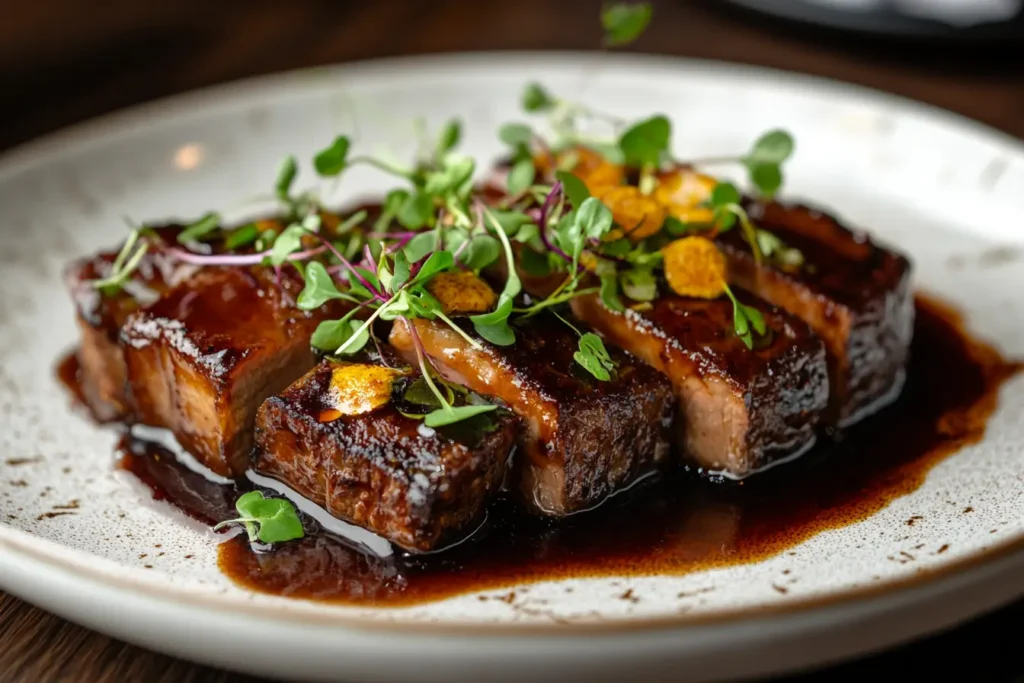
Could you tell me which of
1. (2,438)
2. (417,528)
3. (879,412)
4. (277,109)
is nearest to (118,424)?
(2,438)

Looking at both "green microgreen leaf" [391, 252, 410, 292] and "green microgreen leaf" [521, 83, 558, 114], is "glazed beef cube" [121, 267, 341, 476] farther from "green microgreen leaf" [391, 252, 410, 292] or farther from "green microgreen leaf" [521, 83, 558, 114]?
"green microgreen leaf" [521, 83, 558, 114]

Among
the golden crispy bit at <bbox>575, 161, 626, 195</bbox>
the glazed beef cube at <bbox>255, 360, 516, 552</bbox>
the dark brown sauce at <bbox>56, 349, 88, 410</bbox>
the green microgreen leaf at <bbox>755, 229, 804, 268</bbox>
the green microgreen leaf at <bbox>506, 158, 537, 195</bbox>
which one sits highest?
the green microgreen leaf at <bbox>506, 158, 537, 195</bbox>

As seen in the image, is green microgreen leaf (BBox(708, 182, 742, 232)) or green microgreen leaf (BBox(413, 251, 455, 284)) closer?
green microgreen leaf (BBox(413, 251, 455, 284))

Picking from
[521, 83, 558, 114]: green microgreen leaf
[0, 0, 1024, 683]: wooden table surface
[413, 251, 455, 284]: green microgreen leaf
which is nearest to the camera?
[413, 251, 455, 284]: green microgreen leaf

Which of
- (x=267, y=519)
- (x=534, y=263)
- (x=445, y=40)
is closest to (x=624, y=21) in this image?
(x=534, y=263)

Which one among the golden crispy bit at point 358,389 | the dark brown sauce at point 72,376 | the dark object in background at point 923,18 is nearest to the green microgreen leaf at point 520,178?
the golden crispy bit at point 358,389

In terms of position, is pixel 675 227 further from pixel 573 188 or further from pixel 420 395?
pixel 420 395

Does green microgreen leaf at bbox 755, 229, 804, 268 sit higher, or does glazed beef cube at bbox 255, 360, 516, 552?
green microgreen leaf at bbox 755, 229, 804, 268

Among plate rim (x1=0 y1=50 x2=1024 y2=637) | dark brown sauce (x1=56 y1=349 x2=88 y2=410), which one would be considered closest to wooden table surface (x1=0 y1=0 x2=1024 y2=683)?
plate rim (x1=0 y1=50 x2=1024 y2=637)
